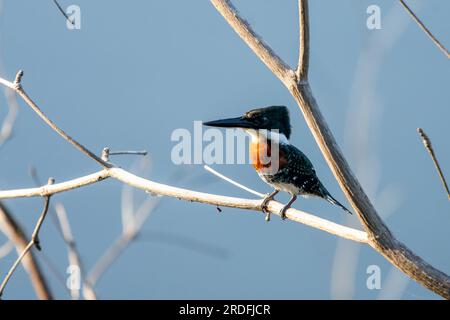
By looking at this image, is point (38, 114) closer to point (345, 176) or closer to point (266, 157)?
point (345, 176)

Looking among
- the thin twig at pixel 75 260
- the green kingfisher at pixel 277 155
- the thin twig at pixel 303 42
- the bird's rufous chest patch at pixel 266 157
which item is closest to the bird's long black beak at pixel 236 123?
the green kingfisher at pixel 277 155

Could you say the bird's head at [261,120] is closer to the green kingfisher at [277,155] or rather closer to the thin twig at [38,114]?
the green kingfisher at [277,155]

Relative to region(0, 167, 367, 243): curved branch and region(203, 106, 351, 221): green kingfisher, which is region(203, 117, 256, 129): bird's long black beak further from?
region(0, 167, 367, 243): curved branch

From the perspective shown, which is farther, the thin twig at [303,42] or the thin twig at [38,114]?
the thin twig at [38,114]

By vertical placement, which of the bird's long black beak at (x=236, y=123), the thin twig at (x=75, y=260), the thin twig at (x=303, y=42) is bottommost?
the thin twig at (x=75, y=260)

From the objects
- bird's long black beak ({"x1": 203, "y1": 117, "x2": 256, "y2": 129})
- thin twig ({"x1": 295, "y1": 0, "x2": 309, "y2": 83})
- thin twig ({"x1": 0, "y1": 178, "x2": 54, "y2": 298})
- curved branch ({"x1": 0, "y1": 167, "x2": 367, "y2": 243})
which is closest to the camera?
thin twig ({"x1": 295, "y1": 0, "x2": 309, "y2": 83})

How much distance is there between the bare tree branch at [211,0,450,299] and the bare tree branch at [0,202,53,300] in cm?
74

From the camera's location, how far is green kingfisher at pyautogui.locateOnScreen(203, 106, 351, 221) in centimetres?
265

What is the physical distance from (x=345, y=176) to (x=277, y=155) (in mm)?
1515

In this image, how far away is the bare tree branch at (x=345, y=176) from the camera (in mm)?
1271

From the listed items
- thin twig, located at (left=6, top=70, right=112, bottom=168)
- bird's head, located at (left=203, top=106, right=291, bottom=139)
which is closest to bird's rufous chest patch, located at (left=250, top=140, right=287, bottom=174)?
bird's head, located at (left=203, top=106, right=291, bottom=139)
